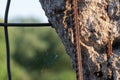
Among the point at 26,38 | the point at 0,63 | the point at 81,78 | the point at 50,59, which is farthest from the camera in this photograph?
the point at 26,38

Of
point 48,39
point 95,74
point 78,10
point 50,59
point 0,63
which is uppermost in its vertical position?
point 78,10

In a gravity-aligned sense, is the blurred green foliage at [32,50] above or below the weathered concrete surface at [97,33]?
below

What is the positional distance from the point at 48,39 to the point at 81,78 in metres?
19.4

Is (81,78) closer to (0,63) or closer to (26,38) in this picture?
(0,63)

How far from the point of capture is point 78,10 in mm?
1102

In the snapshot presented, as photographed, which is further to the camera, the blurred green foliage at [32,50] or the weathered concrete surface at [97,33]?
the blurred green foliage at [32,50]

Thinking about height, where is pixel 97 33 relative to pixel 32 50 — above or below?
above

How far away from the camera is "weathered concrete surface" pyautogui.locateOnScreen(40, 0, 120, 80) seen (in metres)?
1.09

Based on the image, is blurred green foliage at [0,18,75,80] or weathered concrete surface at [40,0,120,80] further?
blurred green foliage at [0,18,75,80]

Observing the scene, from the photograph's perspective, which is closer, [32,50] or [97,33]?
[97,33]

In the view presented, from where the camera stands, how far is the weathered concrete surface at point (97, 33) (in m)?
1.09

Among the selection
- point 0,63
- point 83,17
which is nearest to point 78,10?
point 83,17

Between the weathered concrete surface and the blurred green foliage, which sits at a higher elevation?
the weathered concrete surface

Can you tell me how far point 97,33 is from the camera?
1.09m
